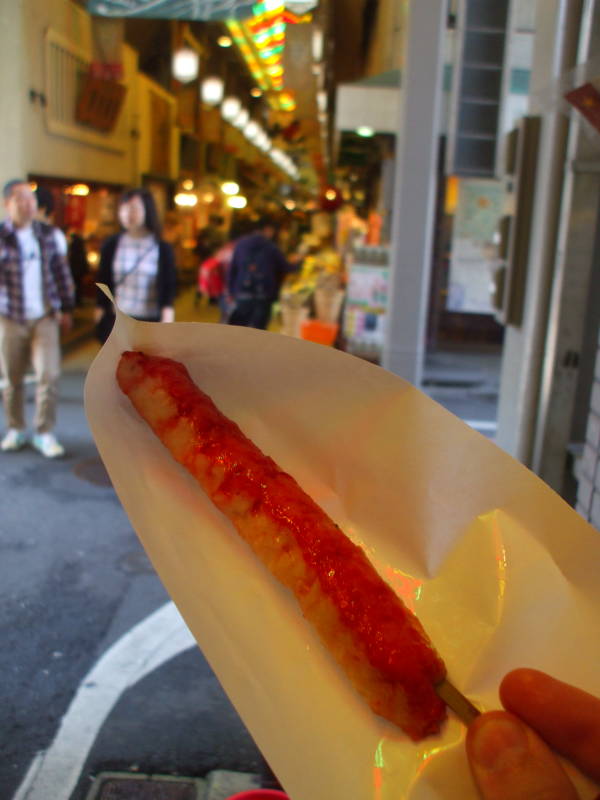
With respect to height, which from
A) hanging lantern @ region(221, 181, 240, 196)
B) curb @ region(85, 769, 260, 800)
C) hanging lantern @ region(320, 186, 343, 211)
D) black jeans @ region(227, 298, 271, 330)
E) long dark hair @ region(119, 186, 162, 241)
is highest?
hanging lantern @ region(221, 181, 240, 196)

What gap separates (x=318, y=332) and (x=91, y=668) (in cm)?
747

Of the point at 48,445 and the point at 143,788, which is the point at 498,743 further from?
the point at 48,445

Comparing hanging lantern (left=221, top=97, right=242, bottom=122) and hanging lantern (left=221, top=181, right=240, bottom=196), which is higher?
hanging lantern (left=221, top=97, right=242, bottom=122)

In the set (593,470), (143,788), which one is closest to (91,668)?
(143,788)

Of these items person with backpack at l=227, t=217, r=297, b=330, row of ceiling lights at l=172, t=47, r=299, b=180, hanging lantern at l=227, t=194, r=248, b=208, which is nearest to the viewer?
person with backpack at l=227, t=217, r=297, b=330

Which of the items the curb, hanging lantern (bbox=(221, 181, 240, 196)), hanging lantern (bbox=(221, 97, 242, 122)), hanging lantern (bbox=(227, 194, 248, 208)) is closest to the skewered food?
the curb

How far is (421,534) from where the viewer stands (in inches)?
60.6

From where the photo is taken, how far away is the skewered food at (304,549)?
4.15 ft

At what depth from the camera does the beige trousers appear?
21.1ft

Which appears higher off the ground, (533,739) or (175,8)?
(175,8)

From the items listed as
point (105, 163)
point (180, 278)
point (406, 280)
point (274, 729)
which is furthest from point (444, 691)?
point (180, 278)

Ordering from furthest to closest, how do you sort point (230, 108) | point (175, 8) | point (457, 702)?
point (230, 108), point (175, 8), point (457, 702)

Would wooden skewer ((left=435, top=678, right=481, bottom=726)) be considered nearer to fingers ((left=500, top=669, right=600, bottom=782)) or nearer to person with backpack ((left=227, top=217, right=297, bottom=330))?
fingers ((left=500, top=669, right=600, bottom=782))

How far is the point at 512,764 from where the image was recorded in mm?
1101
